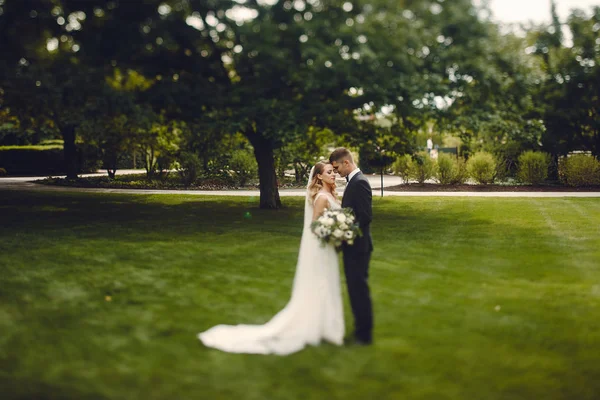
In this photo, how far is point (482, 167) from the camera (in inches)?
979

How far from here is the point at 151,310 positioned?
262 inches

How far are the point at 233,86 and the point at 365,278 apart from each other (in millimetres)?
8858

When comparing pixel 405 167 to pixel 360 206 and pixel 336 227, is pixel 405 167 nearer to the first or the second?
pixel 360 206

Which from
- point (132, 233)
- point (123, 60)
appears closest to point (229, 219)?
point (132, 233)

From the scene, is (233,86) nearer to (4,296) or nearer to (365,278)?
(4,296)

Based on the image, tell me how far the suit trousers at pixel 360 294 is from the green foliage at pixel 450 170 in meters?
20.5

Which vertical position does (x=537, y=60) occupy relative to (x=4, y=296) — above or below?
above

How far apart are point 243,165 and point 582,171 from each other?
47.6ft

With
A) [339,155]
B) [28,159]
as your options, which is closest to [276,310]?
[339,155]

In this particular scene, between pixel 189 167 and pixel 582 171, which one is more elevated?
pixel 189 167

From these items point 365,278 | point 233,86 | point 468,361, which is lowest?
point 468,361

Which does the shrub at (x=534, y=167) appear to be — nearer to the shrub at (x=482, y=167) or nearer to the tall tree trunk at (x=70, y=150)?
the shrub at (x=482, y=167)

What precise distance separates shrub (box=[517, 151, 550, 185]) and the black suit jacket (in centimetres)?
2096

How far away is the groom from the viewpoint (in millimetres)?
5477
